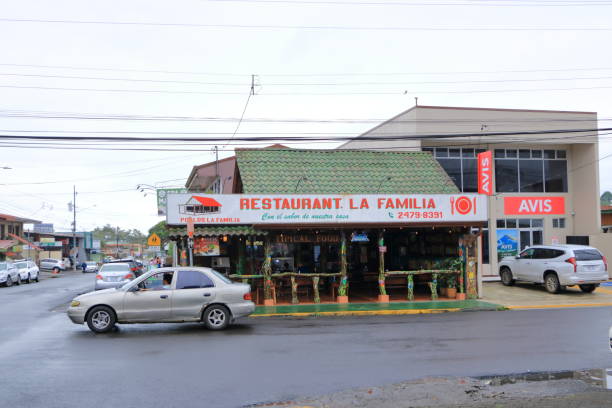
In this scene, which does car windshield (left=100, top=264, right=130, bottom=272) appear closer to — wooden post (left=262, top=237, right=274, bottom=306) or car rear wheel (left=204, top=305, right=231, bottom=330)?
wooden post (left=262, top=237, right=274, bottom=306)

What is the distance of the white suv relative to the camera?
1909 cm

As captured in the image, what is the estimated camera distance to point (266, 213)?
1773 cm

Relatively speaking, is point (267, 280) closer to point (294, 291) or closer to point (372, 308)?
point (294, 291)

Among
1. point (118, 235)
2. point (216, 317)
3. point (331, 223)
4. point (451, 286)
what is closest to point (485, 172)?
point (451, 286)

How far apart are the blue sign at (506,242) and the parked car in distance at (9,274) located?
2826cm

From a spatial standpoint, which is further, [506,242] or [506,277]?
[506,242]

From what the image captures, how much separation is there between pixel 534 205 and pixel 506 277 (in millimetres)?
5526

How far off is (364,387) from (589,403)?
283 cm

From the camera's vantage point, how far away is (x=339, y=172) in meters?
21.2

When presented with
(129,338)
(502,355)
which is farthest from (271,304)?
(502,355)

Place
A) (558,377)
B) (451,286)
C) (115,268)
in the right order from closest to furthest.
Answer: (558,377)
(451,286)
(115,268)

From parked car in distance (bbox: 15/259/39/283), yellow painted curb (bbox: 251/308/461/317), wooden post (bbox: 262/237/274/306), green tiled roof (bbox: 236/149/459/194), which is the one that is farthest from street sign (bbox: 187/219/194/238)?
parked car in distance (bbox: 15/259/39/283)

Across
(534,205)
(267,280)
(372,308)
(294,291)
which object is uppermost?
(534,205)

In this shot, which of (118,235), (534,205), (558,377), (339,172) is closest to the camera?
(558,377)
